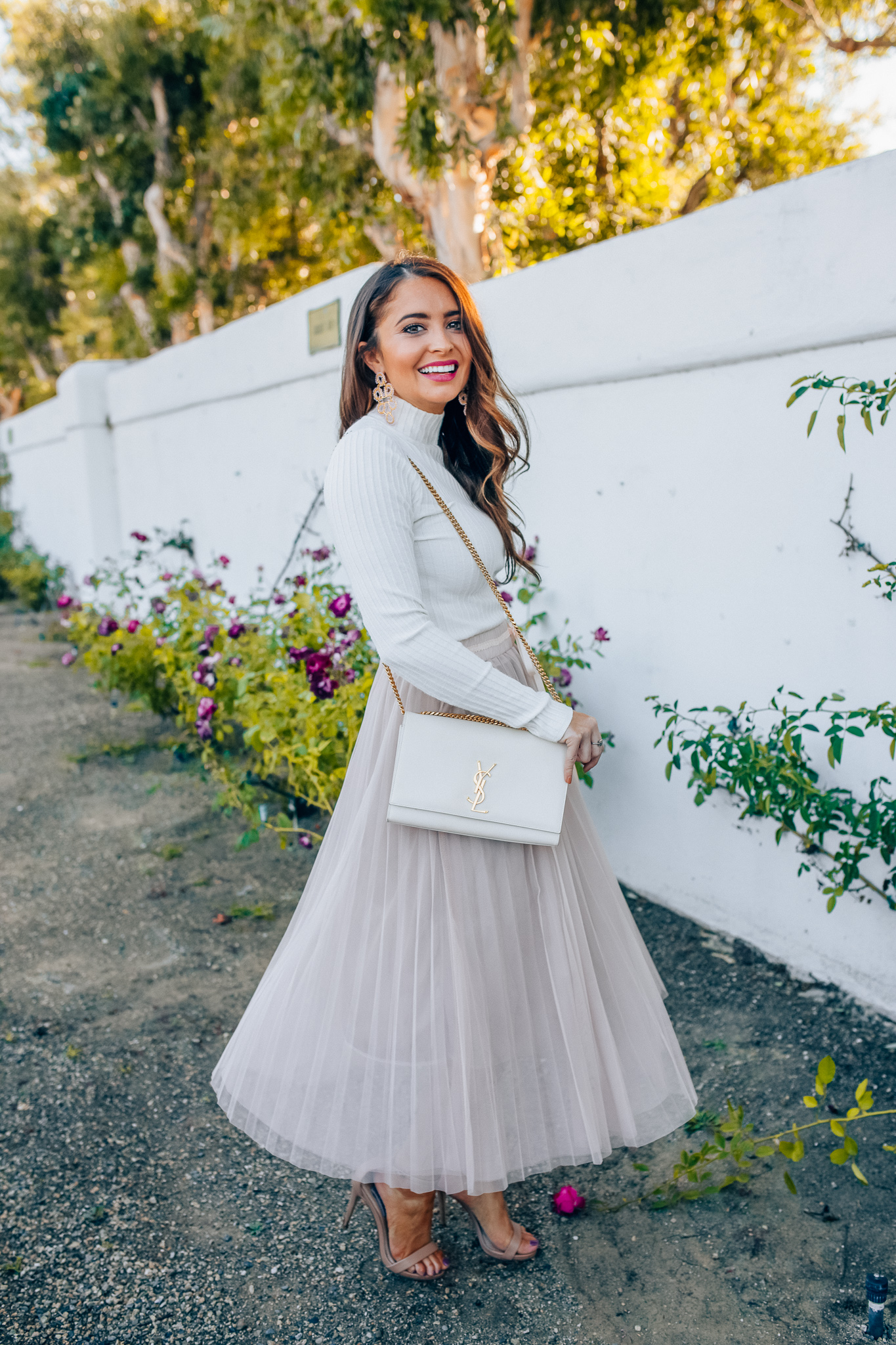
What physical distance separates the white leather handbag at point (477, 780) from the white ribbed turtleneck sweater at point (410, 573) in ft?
0.13

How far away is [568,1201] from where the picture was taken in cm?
192

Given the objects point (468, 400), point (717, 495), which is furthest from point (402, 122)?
point (468, 400)

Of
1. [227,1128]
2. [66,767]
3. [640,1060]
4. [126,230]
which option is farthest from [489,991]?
[126,230]

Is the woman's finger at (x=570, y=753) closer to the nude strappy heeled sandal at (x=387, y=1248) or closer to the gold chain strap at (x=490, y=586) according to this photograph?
the gold chain strap at (x=490, y=586)

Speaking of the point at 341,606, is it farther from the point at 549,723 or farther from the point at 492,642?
the point at 549,723

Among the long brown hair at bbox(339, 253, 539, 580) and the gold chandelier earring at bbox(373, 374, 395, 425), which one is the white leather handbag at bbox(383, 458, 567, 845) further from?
the long brown hair at bbox(339, 253, 539, 580)

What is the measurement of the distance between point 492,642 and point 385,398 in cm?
50

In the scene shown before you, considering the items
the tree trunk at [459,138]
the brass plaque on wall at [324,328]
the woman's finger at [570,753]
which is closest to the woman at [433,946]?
the woman's finger at [570,753]

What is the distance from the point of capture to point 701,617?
279cm

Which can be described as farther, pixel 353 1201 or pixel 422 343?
pixel 353 1201

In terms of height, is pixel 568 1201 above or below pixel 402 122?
below

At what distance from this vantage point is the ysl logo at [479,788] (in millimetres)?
1552

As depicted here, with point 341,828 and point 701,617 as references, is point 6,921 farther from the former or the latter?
point 701,617

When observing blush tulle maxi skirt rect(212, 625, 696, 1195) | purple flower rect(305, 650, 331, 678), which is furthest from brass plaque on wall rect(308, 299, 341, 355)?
blush tulle maxi skirt rect(212, 625, 696, 1195)
